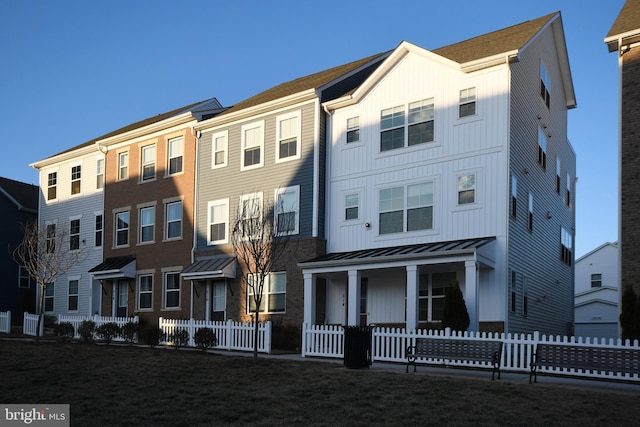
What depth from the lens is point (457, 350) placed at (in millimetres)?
17156

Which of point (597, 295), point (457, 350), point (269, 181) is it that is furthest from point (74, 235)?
point (597, 295)

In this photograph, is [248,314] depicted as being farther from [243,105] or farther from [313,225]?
[243,105]

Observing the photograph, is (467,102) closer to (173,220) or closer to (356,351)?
(356,351)

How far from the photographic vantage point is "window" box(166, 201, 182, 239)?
3100cm

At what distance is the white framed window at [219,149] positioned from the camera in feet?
96.6

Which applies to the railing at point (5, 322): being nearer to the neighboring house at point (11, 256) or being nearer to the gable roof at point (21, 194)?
the neighboring house at point (11, 256)

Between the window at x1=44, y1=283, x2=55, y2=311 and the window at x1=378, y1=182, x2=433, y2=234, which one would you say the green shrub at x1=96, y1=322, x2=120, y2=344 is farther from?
the window at x1=44, y1=283, x2=55, y2=311

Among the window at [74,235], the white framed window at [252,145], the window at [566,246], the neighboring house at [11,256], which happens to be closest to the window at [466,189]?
the white framed window at [252,145]

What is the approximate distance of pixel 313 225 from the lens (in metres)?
25.8

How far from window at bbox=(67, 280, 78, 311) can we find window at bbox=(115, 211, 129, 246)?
3908 millimetres

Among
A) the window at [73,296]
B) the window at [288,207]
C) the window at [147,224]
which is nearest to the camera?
the window at [288,207]

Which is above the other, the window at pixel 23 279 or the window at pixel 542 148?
the window at pixel 542 148

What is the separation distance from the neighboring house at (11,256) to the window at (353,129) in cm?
2187

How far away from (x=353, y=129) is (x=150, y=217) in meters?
11.3
